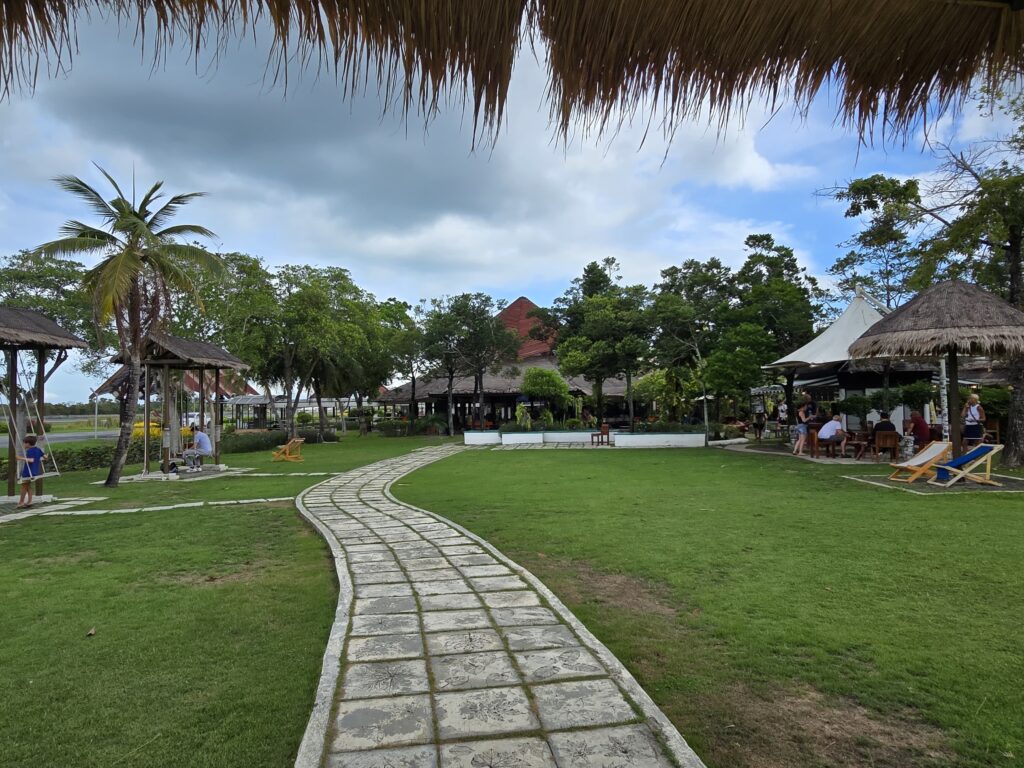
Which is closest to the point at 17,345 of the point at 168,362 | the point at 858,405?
the point at 168,362

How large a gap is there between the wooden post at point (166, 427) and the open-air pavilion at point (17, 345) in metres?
2.62

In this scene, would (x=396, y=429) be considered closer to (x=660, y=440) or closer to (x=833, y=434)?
(x=660, y=440)

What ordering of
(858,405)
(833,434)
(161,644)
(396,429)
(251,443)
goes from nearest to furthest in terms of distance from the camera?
(161,644) → (833,434) → (858,405) → (251,443) → (396,429)

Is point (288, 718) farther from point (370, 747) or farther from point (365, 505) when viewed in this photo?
point (365, 505)

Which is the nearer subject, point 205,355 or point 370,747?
point 370,747

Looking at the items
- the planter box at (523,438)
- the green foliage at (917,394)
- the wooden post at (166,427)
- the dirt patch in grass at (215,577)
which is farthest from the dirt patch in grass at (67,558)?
the green foliage at (917,394)

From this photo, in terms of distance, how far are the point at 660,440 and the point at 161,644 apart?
1769 centimetres

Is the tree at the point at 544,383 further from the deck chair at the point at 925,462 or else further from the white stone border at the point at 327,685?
the white stone border at the point at 327,685

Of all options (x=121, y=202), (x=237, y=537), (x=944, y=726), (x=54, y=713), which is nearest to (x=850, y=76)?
(x=944, y=726)

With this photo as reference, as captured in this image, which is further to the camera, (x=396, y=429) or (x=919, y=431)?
(x=396, y=429)

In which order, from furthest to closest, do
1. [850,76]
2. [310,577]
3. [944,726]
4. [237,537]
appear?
[237,537], [310,577], [944,726], [850,76]

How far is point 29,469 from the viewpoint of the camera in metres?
9.12

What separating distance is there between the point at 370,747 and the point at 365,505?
21.1ft

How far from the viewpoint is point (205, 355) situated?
550 inches
